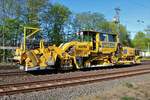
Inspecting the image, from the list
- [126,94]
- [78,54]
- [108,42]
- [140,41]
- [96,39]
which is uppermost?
[140,41]

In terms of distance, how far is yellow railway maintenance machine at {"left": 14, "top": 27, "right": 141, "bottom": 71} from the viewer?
19.8 meters

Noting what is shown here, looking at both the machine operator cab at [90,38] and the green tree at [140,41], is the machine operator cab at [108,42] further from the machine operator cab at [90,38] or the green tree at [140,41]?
the green tree at [140,41]

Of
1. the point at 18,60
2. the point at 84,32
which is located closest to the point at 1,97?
the point at 18,60

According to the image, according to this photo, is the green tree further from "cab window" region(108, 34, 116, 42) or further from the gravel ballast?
the gravel ballast

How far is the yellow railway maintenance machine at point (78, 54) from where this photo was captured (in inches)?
781

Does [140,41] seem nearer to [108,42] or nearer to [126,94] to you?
[108,42]

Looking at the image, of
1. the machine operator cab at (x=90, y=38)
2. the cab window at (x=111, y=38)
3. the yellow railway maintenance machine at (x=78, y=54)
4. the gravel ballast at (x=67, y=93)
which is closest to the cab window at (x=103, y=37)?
the yellow railway maintenance machine at (x=78, y=54)

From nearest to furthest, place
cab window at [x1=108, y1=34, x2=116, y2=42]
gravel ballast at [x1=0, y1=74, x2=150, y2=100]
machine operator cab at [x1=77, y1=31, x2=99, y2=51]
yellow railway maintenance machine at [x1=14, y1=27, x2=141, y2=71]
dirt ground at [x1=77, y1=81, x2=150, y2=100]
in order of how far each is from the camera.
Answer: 1. gravel ballast at [x1=0, y1=74, x2=150, y2=100]
2. dirt ground at [x1=77, y1=81, x2=150, y2=100]
3. yellow railway maintenance machine at [x1=14, y1=27, x2=141, y2=71]
4. machine operator cab at [x1=77, y1=31, x2=99, y2=51]
5. cab window at [x1=108, y1=34, x2=116, y2=42]

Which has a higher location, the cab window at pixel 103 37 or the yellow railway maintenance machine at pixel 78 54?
the cab window at pixel 103 37

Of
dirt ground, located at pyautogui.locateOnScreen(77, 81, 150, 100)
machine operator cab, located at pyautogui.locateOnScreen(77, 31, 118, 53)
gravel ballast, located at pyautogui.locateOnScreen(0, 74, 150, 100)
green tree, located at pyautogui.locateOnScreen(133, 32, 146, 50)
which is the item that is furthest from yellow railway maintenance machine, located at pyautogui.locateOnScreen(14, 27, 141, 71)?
green tree, located at pyautogui.locateOnScreen(133, 32, 146, 50)

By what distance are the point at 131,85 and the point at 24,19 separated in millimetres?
39228

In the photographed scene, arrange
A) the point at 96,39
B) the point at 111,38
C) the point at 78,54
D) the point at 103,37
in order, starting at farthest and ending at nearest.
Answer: the point at 111,38 < the point at 103,37 < the point at 96,39 < the point at 78,54

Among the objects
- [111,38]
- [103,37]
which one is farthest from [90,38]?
[111,38]

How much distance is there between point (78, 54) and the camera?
2344cm
